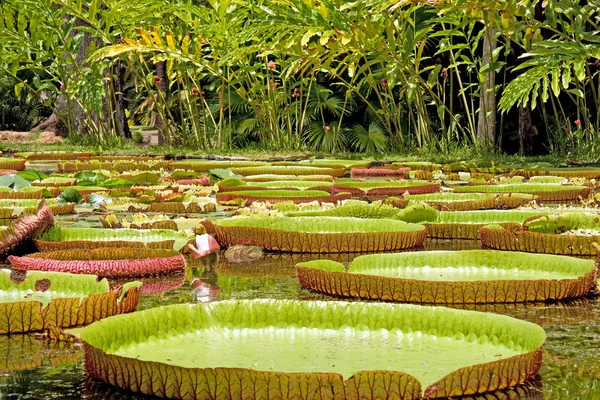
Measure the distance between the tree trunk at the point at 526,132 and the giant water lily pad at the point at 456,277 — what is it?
31.3ft

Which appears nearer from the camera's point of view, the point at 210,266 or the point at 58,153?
the point at 210,266

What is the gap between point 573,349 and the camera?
238 cm

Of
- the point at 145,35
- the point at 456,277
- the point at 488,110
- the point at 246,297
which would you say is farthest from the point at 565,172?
the point at 246,297

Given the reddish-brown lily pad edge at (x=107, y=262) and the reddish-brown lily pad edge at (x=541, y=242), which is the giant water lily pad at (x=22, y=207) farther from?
the reddish-brown lily pad edge at (x=541, y=242)

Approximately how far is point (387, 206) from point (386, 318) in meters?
2.66

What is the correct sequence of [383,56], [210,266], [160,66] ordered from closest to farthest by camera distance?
[210,266] < [383,56] < [160,66]

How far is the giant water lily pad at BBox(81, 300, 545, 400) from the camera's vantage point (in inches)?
72.1

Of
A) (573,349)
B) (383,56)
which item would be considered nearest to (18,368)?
(573,349)

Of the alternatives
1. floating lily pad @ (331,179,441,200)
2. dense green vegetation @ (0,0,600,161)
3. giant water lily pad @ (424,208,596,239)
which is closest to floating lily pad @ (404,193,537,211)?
giant water lily pad @ (424,208,596,239)

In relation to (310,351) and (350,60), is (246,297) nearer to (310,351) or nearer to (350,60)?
(310,351)

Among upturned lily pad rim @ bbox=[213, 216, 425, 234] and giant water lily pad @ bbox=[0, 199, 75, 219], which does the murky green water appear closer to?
upturned lily pad rim @ bbox=[213, 216, 425, 234]

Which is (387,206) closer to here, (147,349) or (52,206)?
(52,206)

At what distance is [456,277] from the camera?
3.33m

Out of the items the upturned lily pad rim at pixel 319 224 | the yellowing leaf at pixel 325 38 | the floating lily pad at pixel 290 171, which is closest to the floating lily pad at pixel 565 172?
the floating lily pad at pixel 290 171
